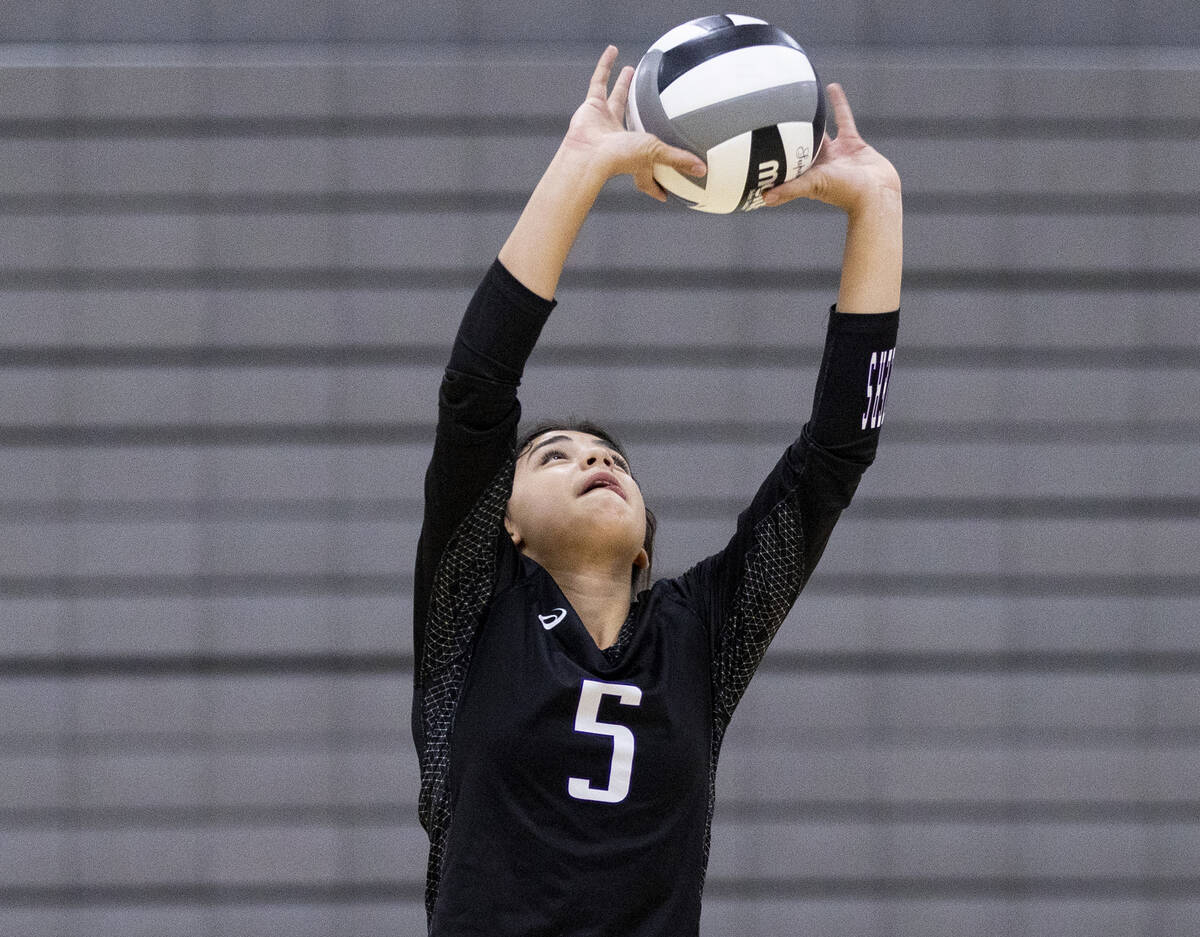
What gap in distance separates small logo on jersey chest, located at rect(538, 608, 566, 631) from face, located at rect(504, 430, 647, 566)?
11 cm

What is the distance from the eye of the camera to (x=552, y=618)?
2.24m

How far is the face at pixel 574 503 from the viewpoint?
89.9 inches

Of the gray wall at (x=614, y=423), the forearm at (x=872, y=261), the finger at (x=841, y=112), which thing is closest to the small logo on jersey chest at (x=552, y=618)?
the forearm at (x=872, y=261)

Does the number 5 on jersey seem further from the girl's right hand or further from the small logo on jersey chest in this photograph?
the girl's right hand

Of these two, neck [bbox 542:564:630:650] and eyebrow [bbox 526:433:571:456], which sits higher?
eyebrow [bbox 526:433:571:456]

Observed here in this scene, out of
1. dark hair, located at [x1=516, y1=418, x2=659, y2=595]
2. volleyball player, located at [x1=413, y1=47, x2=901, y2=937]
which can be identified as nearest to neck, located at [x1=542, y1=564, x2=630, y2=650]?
volleyball player, located at [x1=413, y1=47, x2=901, y2=937]

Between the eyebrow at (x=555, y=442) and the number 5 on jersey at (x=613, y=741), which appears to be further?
the eyebrow at (x=555, y=442)

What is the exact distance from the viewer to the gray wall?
5.64 meters

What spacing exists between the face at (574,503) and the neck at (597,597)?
40 mm

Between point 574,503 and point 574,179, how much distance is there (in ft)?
1.65

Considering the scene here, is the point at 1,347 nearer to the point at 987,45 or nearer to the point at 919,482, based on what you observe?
the point at 919,482

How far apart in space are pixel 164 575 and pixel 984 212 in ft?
11.6

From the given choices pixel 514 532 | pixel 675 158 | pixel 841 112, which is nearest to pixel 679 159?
pixel 675 158

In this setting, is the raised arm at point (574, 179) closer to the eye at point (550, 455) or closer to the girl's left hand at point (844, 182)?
the girl's left hand at point (844, 182)
